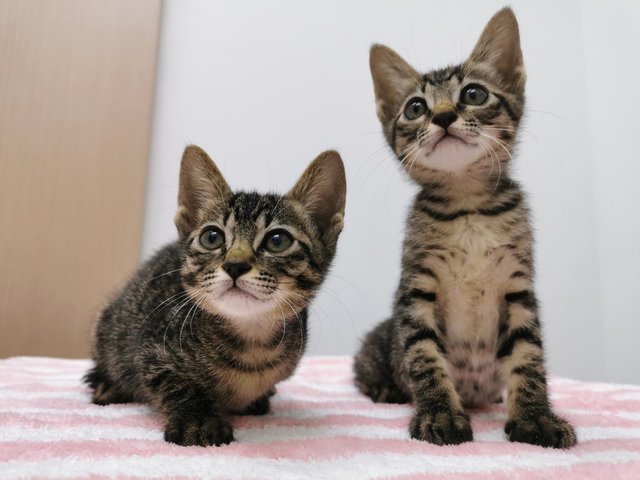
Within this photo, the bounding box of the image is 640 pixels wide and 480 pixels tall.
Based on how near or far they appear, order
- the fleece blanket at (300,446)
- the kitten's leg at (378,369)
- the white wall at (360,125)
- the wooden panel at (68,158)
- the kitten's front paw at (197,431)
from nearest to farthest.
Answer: the fleece blanket at (300,446) < the kitten's front paw at (197,431) < the kitten's leg at (378,369) < the wooden panel at (68,158) < the white wall at (360,125)

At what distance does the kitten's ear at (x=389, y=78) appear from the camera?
1.40m

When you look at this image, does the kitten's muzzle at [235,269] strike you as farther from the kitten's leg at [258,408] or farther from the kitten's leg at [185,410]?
the kitten's leg at [258,408]

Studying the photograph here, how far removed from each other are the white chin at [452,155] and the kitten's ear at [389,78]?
10.8 inches

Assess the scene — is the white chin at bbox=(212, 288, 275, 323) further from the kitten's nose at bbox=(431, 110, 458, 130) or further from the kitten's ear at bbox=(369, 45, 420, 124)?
the kitten's ear at bbox=(369, 45, 420, 124)

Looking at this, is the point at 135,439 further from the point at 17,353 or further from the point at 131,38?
the point at 131,38

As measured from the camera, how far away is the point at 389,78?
4.68ft

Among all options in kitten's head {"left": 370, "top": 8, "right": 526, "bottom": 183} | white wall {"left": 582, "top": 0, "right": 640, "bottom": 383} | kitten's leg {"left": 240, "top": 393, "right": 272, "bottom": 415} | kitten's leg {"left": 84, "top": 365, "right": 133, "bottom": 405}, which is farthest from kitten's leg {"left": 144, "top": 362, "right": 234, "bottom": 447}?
white wall {"left": 582, "top": 0, "right": 640, "bottom": 383}

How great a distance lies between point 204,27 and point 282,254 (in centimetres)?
196

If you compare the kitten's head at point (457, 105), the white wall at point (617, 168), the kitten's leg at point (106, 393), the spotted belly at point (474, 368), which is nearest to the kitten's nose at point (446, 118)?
the kitten's head at point (457, 105)

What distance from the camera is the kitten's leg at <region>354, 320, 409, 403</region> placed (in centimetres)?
139

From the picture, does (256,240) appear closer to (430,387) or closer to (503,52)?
(430,387)

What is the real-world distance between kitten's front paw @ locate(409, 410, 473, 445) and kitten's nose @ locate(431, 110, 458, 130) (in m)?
0.62

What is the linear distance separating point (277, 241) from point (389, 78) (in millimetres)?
666

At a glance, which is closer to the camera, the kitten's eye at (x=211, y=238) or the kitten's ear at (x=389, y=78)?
the kitten's eye at (x=211, y=238)
